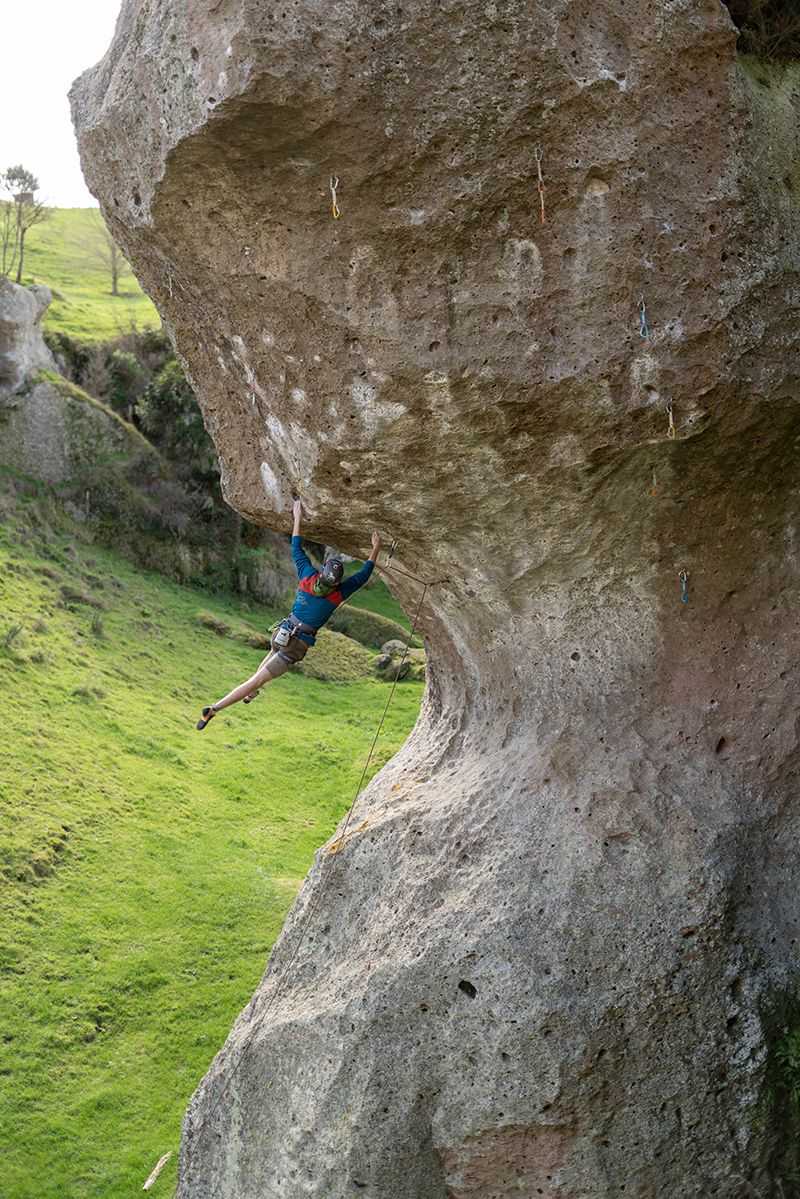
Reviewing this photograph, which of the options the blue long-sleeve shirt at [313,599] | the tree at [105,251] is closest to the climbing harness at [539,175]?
the blue long-sleeve shirt at [313,599]

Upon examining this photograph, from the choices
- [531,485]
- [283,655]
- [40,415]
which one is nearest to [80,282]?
[40,415]

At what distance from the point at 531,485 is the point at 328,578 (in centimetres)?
282

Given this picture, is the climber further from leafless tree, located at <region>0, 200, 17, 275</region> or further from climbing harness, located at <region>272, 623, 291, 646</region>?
leafless tree, located at <region>0, 200, 17, 275</region>

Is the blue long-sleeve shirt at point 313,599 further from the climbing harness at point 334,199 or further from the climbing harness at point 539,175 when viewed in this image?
the climbing harness at point 539,175

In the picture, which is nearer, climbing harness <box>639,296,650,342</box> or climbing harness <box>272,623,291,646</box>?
climbing harness <box>639,296,650,342</box>

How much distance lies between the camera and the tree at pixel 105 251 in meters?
55.1

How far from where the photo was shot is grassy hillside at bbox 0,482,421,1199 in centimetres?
1434

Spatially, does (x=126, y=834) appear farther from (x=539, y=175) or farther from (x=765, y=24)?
(x=765, y=24)

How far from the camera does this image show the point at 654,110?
298 inches

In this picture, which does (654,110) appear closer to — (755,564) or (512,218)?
(512,218)

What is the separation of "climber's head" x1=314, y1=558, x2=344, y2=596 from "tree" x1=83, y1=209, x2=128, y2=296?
45273mm

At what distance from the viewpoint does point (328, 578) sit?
10.7m

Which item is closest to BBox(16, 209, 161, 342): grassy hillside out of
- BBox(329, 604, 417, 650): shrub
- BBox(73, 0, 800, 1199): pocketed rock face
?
BBox(329, 604, 417, 650): shrub

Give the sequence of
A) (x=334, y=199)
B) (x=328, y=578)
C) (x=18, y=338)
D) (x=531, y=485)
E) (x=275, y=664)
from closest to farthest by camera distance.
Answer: (x=334, y=199)
(x=531, y=485)
(x=328, y=578)
(x=275, y=664)
(x=18, y=338)
